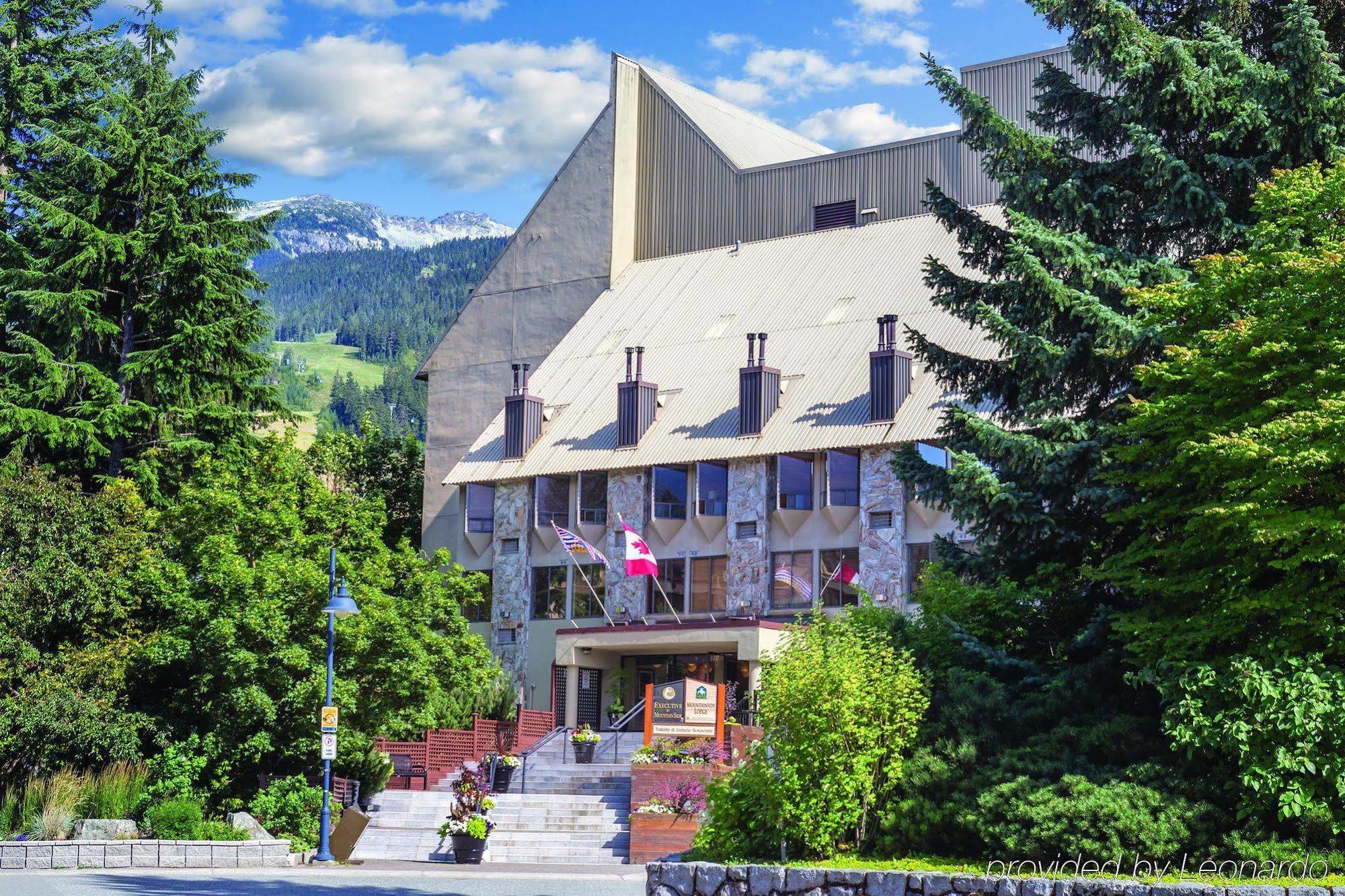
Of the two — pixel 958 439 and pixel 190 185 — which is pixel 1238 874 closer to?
pixel 958 439

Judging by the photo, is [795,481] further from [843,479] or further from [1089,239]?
[1089,239]

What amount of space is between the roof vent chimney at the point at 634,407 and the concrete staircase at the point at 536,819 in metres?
15.1

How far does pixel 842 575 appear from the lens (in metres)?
47.7

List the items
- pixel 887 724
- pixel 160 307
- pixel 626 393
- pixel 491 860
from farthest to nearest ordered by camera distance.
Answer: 1. pixel 626 393
2. pixel 160 307
3. pixel 491 860
4. pixel 887 724

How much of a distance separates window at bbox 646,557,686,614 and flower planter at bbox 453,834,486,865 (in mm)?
20804

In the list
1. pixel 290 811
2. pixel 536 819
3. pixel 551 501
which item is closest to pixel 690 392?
pixel 551 501

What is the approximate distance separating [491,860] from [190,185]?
82.9 feet

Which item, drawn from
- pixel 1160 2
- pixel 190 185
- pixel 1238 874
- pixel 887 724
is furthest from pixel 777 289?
Answer: pixel 1238 874

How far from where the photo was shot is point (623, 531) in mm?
52719

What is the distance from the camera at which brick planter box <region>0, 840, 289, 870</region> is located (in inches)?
1058

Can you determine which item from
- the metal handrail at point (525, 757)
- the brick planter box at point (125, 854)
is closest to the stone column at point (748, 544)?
the metal handrail at point (525, 757)

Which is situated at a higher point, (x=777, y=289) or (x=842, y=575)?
(x=777, y=289)

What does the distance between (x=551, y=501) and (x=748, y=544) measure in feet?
26.4

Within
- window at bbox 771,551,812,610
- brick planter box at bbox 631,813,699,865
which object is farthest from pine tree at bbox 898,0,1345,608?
window at bbox 771,551,812,610
